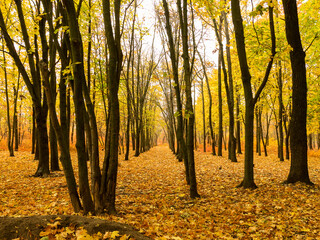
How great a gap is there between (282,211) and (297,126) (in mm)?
2975

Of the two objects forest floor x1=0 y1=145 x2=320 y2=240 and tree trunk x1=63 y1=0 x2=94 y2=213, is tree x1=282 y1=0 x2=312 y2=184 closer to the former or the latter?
forest floor x1=0 y1=145 x2=320 y2=240

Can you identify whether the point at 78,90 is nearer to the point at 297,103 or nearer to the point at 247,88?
the point at 247,88

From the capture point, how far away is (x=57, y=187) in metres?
7.32

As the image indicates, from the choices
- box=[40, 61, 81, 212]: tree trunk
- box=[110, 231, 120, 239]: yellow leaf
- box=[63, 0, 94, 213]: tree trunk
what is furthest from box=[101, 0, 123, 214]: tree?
box=[110, 231, 120, 239]: yellow leaf

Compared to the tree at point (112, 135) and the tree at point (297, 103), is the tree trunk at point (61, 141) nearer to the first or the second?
the tree at point (112, 135)

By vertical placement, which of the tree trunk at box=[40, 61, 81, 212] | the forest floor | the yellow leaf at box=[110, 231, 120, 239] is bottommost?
the forest floor

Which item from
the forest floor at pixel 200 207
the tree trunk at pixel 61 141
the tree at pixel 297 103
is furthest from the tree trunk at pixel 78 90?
the tree at pixel 297 103

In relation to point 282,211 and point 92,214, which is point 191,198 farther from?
point 92,214

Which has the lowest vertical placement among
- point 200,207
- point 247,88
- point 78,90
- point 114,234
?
point 200,207

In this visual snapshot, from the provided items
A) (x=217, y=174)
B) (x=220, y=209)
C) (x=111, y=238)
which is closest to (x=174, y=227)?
(x=220, y=209)

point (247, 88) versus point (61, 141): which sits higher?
point (247, 88)

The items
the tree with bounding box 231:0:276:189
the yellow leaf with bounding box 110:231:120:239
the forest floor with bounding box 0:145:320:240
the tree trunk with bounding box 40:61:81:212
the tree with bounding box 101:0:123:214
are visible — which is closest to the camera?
the yellow leaf with bounding box 110:231:120:239

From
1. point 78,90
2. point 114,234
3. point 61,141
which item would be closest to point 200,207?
point 114,234

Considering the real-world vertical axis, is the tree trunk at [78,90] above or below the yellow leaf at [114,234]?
above
